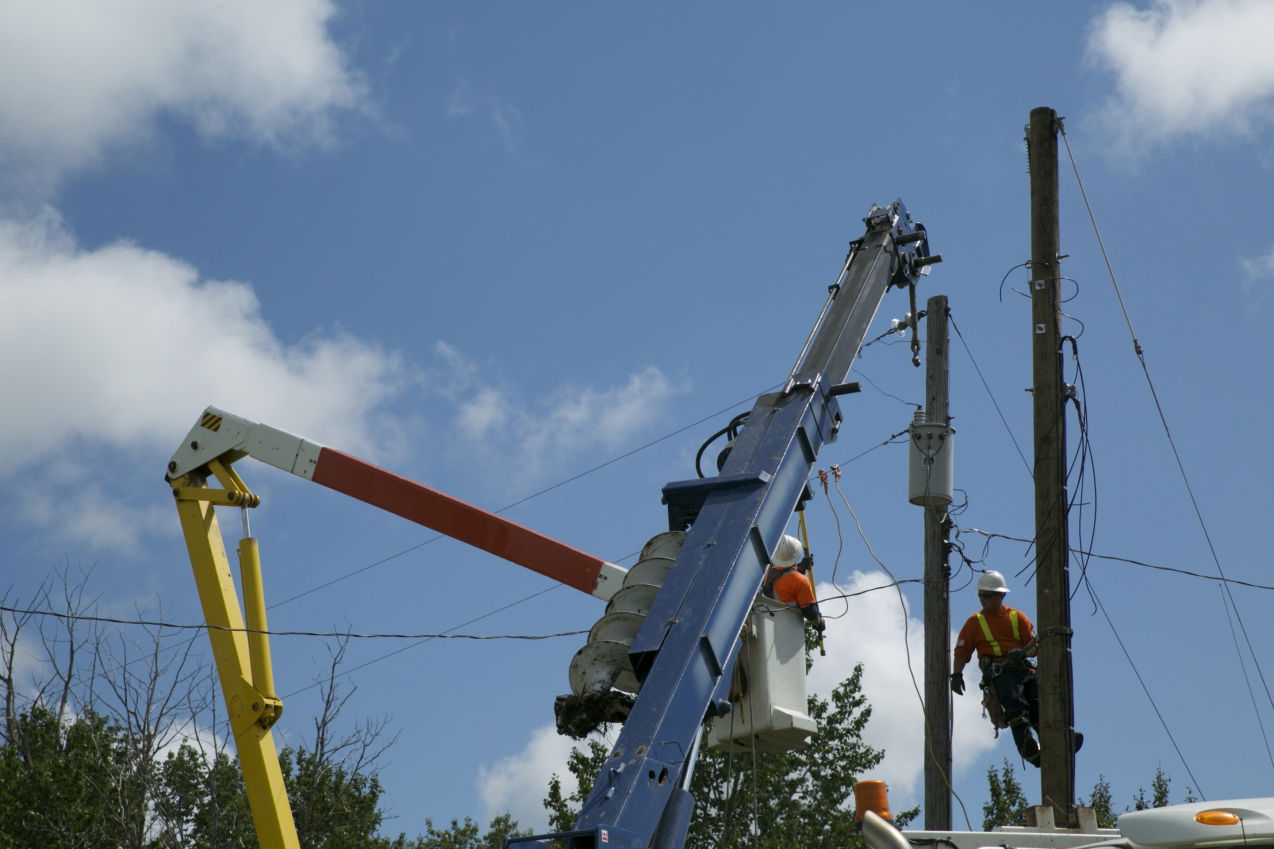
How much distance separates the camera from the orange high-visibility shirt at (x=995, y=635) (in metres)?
10.9

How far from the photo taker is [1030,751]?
34.2ft

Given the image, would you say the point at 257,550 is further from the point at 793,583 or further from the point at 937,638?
the point at 937,638

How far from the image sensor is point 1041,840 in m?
6.23

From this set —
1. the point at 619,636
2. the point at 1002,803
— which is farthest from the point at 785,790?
the point at 619,636

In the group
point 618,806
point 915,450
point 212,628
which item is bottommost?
point 618,806

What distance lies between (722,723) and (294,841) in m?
3.04

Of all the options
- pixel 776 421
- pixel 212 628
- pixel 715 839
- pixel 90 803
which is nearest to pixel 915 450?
pixel 776 421

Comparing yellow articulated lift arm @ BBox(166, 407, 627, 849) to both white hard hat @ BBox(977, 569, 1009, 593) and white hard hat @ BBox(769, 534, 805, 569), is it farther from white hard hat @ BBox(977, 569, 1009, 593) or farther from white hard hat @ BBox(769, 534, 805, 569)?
white hard hat @ BBox(977, 569, 1009, 593)

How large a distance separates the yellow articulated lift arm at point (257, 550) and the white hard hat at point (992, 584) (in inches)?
133

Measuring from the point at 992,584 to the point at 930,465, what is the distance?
114 centimetres

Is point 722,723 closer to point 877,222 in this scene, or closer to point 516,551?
point 516,551

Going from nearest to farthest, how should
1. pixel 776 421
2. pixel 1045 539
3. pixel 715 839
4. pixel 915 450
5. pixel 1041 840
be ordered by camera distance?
pixel 1041 840
pixel 776 421
pixel 1045 539
pixel 915 450
pixel 715 839

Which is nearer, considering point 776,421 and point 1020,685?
point 776,421

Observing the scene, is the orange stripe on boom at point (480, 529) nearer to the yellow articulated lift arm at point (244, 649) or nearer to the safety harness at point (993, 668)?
the yellow articulated lift arm at point (244, 649)
